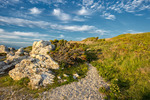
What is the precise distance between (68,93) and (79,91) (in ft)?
3.93

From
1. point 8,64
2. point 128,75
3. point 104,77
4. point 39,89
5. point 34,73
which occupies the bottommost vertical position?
point 39,89

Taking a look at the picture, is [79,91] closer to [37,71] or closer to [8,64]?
[37,71]

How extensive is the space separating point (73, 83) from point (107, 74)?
5.16 m

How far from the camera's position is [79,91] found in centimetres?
906

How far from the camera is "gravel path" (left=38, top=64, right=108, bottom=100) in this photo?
26.8 feet

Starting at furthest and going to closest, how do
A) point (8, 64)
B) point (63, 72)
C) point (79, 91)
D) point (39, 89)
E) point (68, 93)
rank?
point (8, 64), point (63, 72), point (39, 89), point (79, 91), point (68, 93)

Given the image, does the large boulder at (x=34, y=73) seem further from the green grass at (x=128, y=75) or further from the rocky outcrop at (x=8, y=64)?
Answer: the green grass at (x=128, y=75)

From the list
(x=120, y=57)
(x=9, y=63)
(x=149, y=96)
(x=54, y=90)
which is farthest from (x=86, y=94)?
(x=9, y=63)

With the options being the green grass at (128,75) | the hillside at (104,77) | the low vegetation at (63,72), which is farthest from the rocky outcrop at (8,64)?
the green grass at (128,75)

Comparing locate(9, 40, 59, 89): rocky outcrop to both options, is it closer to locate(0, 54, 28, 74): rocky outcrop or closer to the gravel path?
the gravel path

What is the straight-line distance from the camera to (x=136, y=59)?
14430mm

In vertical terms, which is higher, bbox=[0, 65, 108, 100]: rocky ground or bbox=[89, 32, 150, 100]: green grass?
bbox=[89, 32, 150, 100]: green grass

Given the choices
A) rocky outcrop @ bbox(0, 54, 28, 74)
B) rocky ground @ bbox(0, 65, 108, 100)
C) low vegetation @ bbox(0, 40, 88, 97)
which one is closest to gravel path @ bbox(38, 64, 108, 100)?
rocky ground @ bbox(0, 65, 108, 100)

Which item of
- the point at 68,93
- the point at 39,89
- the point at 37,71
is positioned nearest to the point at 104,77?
the point at 68,93
